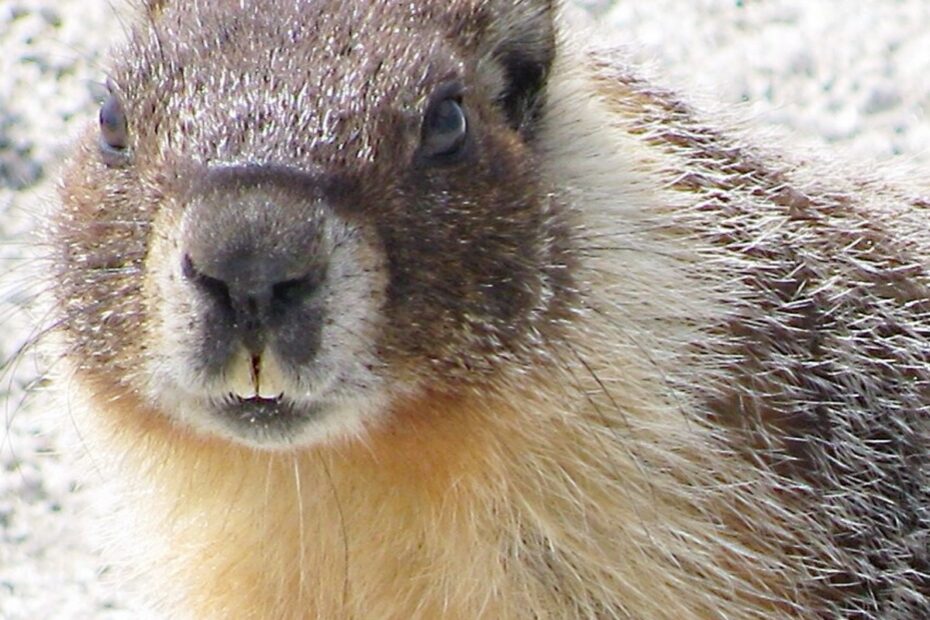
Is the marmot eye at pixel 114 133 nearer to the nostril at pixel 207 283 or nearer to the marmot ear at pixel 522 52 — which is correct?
the nostril at pixel 207 283

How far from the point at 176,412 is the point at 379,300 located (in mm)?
419

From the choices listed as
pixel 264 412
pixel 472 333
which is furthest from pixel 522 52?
pixel 264 412

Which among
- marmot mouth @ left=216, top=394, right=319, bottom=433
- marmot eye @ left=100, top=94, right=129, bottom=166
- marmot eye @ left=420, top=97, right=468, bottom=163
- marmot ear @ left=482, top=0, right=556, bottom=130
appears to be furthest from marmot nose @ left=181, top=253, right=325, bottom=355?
marmot ear @ left=482, top=0, right=556, bottom=130

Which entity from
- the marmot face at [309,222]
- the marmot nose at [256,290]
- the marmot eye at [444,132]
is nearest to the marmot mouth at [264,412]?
the marmot face at [309,222]

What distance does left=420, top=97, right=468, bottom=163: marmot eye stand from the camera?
2908 millimetres

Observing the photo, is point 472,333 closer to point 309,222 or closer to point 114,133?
point 309,222

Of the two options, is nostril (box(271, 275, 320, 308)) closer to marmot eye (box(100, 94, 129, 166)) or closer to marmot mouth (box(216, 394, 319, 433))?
marmot mouth (box(216, 394, 319, 433))

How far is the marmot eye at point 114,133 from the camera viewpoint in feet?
10.0

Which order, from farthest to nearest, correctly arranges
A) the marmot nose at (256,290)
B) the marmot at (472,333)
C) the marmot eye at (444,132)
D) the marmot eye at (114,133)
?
the marmot eye at (114,133), the marmot eye at (444,132), the marmot at (472,333), the marmot nose at (256,290)

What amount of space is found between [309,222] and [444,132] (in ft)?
1.18

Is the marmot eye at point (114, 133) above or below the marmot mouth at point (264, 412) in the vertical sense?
above

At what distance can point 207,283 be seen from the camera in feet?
8.72

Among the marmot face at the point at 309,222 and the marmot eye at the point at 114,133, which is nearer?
the marmot face at the point at 309,222

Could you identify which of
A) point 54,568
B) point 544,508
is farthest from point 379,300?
point 54,568
